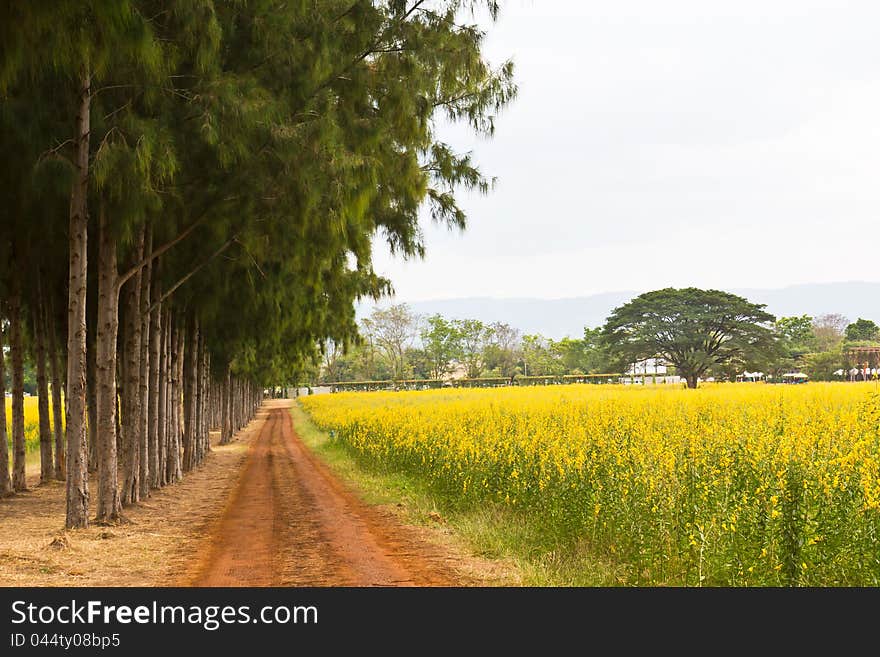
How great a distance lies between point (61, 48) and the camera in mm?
7516

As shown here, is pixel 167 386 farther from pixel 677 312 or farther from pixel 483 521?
pixel 677 312

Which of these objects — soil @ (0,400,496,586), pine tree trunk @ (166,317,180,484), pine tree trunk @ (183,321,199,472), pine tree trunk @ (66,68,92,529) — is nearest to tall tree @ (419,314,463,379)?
pine tree trunk @ (183,321,199,472)

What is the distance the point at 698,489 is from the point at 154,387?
13.4 m

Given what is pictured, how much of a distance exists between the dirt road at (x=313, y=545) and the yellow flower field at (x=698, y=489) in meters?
1.61

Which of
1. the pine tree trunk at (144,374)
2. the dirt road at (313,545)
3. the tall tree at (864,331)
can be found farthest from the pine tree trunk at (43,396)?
the tall tree at (864,331)

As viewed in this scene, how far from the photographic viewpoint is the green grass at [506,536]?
30.4 ft

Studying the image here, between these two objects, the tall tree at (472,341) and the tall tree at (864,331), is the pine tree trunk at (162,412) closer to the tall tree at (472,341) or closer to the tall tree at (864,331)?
the tall tree at (472,341)

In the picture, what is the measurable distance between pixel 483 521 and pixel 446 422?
10.5m

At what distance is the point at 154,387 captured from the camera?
19484 millimetres

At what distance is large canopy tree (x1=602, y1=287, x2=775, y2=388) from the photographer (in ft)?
263

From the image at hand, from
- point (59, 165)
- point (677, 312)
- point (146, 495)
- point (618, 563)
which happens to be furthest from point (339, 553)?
point (677, 312)

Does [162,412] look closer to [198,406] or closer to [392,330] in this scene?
[198,406]

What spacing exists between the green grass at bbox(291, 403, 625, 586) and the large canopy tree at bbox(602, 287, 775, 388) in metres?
65.9

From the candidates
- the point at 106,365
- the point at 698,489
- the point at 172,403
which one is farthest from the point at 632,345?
the point at 698,489
